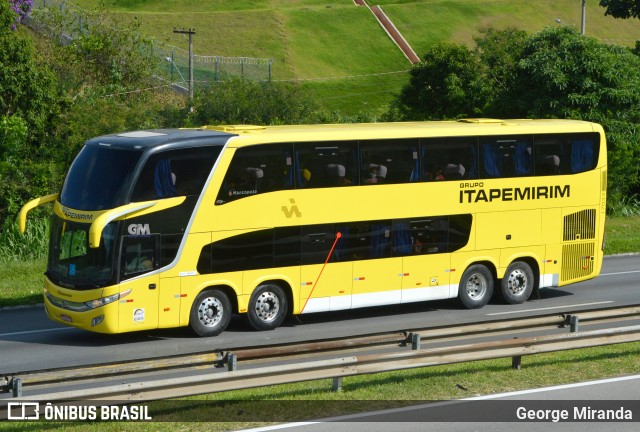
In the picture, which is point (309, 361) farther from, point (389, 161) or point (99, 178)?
point (389, 161)

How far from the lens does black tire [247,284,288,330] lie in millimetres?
20656

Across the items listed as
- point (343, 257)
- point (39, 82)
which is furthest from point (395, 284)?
point (39, 82)

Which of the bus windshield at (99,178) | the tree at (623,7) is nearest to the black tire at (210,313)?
the bus windshield at (99,178)

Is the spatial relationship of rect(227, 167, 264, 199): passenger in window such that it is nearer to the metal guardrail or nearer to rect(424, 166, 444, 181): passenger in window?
rect(424, 166, 444, 181): passenger in window

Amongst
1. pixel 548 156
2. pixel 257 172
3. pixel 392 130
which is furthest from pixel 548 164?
pixel 257 172

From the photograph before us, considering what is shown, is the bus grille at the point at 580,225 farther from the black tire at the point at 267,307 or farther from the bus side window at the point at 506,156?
the black tire at the point at 267,307

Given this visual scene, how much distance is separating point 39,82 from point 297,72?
1676 inches

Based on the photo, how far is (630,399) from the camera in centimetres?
1395

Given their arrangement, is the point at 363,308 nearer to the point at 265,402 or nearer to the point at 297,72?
the point at 265,402

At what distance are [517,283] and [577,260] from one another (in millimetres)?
1760

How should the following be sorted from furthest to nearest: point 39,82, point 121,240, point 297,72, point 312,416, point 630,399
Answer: point 297,72, point 39,82, point 121,240, point 630,399, point 312,416

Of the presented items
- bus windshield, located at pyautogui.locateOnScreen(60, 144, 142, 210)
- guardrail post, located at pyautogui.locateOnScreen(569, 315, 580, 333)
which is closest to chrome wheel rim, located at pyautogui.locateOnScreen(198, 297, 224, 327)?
bus windshield, located at pyautogui.locateOnScreen(60, 144, 142, 210)

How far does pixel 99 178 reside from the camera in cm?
1938

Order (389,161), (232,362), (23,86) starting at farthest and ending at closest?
(23,86)
(389,161)
(232,362)
